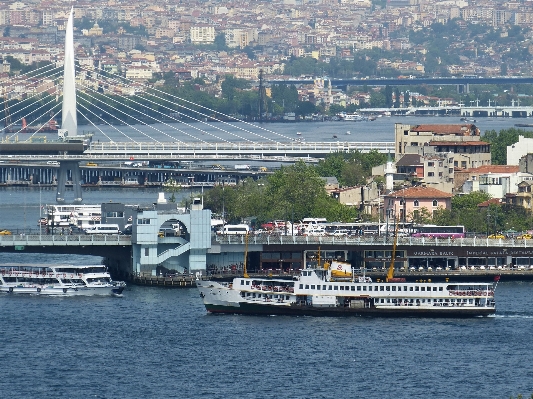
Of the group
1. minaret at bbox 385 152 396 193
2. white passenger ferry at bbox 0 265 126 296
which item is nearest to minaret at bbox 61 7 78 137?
minaret at bbox 385 152 396 193

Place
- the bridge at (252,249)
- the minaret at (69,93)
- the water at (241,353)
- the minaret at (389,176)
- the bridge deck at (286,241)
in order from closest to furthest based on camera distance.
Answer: the water at (241,353)
the bridge at (252,249)
the bridge deck at (286,241)
the minaret at (389,176)
the minaret at (69,93)

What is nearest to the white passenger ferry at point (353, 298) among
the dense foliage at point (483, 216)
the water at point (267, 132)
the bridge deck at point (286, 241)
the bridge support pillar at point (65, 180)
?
the bridge deck at point (286, 241)

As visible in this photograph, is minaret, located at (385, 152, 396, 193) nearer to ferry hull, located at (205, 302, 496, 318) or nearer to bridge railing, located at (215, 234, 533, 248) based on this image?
bridge railing, located at (215, 234, 533, 248)

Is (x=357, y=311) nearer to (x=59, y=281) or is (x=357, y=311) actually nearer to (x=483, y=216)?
(x=59, y=281)

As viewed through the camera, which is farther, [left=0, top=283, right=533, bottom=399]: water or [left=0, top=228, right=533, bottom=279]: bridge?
[left=0, top=228, right=533, bottom=279]: bridge

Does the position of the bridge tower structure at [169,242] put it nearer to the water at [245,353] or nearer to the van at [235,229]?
the water at [245,353]
